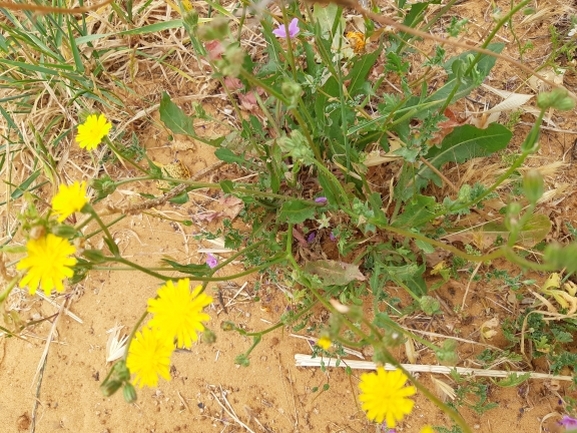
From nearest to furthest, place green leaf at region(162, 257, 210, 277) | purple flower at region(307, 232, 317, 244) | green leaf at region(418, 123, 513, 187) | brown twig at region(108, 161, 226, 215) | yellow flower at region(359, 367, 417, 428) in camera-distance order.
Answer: yellow flower at region(359, 367, 417, 428)
green leaf at region(162, 257, 210, 277)
brown twig at region(108, 161, 226, 215)
green leaf at region(418, 123, 513, 187)
purple flower at region(307, 232, 317, 244)

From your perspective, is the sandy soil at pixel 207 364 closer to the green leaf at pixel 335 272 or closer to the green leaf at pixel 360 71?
the green leaf at pixel 335 272

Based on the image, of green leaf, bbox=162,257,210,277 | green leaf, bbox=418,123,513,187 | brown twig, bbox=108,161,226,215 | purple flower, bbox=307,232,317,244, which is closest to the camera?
green leaf, bbox=162,257,210,277

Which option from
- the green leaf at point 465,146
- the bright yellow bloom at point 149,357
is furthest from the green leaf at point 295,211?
the bright yellow bloom at point 149,357

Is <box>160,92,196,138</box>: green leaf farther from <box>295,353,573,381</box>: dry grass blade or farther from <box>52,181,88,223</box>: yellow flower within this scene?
<box>295,353,573,381</box>: dry grass blade

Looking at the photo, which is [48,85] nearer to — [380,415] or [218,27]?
[218,27]

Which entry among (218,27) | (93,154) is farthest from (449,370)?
(93,154)

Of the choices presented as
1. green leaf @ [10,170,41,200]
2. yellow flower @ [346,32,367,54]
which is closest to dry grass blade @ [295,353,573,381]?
yellow flower @ [346,32,367,54]
